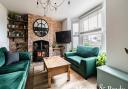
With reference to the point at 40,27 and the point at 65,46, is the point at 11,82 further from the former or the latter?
the point at 65,46

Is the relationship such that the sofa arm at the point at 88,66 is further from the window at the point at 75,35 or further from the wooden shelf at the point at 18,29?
the wooden shelf at the point at 18,29

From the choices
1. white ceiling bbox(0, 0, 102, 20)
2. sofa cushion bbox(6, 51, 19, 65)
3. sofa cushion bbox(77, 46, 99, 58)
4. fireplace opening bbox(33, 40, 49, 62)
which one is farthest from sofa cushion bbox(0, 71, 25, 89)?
fireplace opening bbox(33, 40, 49, 62)

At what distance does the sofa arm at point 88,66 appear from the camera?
8.26ft

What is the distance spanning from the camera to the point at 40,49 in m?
4.89

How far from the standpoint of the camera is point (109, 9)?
2047mm

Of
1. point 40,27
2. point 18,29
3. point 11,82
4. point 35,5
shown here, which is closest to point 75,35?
point 40,27

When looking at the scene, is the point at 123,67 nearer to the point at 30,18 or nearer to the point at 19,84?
the point at 19,84

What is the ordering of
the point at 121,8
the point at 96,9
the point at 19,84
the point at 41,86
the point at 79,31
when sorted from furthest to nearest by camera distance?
the point at 79,31 → the point at 96,9 → the point at 41,86 → the point at 121,8 → the point at 19,84

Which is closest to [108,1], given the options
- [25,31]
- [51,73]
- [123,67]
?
[123,67]

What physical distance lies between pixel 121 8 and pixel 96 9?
7.01ft

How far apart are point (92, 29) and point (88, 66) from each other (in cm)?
224

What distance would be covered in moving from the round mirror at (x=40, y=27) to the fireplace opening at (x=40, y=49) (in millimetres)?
463

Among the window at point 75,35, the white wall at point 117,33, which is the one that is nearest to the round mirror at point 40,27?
the window at point 75,35

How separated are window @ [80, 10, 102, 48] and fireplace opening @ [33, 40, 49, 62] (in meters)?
2.12
